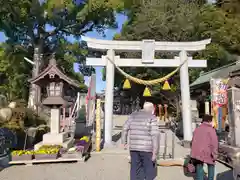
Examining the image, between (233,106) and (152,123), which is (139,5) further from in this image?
(152,123)

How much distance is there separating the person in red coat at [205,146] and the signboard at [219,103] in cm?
495

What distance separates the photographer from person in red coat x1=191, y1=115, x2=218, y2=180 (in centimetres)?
507

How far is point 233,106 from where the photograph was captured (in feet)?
23.4

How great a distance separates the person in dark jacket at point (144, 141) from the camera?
4.77 meters

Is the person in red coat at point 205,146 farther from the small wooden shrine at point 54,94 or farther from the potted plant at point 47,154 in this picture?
the small wooden shrine at point 54,94

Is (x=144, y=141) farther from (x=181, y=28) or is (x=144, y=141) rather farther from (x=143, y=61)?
(x=181, y=28)

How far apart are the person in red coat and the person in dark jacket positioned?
94 centimetres

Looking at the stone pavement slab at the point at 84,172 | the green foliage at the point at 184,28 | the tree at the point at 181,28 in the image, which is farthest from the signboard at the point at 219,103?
the tree at the point at 181,28

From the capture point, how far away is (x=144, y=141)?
4789mm

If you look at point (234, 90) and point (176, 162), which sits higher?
point (234, 90)

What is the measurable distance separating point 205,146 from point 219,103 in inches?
209

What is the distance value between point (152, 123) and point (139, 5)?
28.1 metres

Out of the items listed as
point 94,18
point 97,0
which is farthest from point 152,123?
point 94,18

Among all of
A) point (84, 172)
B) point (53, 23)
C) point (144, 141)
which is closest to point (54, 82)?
point (84, 172)
